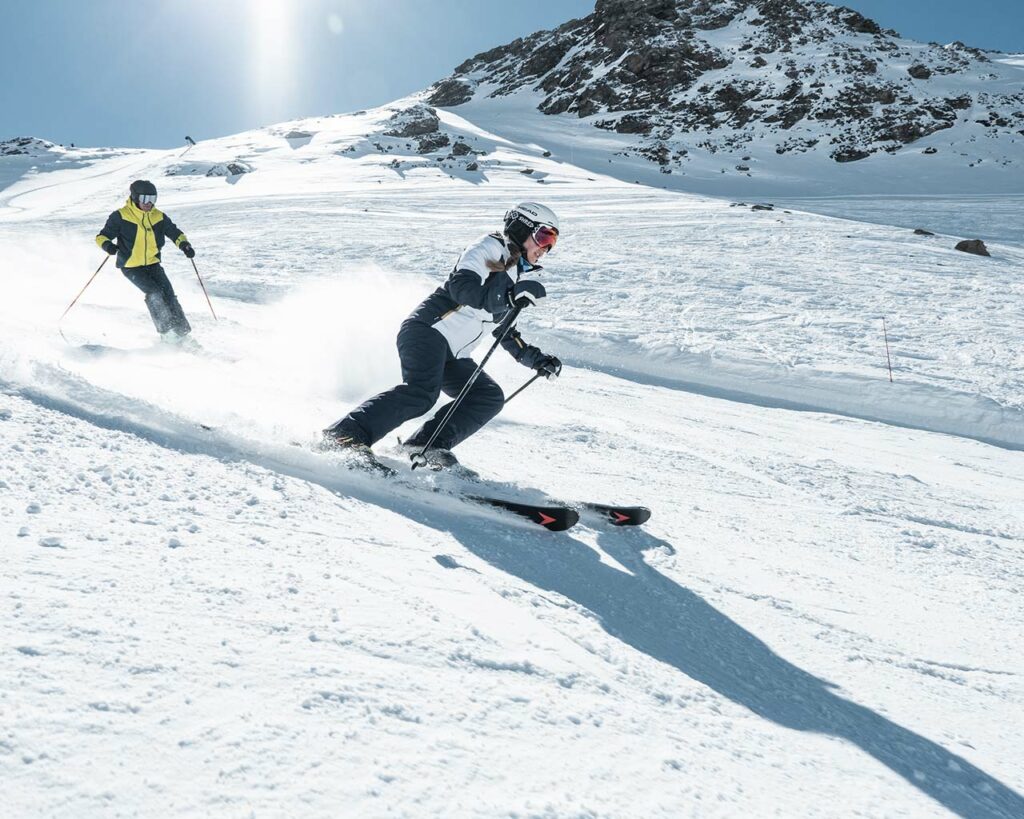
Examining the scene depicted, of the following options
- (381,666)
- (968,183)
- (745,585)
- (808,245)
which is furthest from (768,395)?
(968,183)

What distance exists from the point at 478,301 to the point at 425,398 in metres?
0.63

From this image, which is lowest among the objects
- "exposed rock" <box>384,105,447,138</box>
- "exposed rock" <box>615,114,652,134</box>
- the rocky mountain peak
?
"exposed rock" <box>384,105,447,138</box>

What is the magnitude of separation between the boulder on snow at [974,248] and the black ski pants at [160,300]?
1550cm

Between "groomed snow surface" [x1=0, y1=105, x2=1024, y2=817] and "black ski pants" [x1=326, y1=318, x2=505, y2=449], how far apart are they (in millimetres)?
354

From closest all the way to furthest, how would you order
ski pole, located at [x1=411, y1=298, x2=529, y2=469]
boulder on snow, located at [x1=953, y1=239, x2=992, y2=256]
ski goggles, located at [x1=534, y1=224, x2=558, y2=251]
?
ski pole, located at [x1=411, y1=298, x2=529, y2=469] → ski goggles, located at [x1=534, y1=224, x2=558, y2=251] → boulder on snow, located at [x1=953, y1=239, x2=992, y2=256]

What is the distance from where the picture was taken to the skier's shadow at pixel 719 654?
204 cm

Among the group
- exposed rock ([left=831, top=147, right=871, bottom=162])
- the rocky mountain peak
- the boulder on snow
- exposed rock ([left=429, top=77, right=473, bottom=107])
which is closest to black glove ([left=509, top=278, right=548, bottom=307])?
the boulder on snow

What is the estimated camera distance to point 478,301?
393 centimetres

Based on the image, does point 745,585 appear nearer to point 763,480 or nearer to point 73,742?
point 763,480

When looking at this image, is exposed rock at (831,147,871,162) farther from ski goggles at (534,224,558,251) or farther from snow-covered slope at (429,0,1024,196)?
ski goggles at (534,224,558,251)

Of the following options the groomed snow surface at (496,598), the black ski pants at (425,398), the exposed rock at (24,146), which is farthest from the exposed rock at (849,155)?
the exposed rock at (24,146)

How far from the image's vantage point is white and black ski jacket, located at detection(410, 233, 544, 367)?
3.91m

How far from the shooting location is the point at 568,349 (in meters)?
8.98

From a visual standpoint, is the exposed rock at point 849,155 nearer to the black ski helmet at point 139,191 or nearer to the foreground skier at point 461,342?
the black ski helmet at point 139,191
